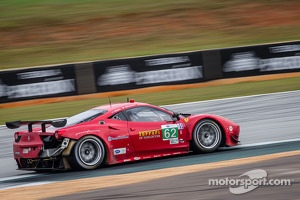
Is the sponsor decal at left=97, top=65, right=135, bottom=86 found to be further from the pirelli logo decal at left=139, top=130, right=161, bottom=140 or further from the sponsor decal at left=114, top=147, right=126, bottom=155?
the sponsor decal at left=114, top=147, right=126, bottom=155

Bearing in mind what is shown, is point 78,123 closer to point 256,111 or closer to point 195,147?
point 195,147

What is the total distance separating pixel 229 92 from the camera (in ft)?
57.5

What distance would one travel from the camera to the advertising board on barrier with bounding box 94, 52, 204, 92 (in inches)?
704

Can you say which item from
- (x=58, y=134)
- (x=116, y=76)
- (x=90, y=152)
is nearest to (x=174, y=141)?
(x=90, y=152)

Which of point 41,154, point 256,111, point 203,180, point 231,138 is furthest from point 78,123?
point 256,111

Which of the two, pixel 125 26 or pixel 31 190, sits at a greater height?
pixel 125 26

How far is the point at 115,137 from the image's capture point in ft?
33.4

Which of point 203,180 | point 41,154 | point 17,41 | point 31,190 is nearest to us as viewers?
point 203,180

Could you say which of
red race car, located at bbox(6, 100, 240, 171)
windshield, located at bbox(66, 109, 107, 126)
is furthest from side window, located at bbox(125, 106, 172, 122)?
windshield, located at bbox(66, 109, 107, 126)

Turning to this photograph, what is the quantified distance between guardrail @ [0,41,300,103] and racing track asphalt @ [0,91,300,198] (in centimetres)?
219

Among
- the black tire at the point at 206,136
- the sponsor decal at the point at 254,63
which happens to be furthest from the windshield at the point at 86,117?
the sponsor decal at the point at 254,63

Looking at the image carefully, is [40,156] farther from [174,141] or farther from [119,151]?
[174,141]

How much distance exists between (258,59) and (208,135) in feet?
27.7

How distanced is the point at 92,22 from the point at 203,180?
66.1 ft
